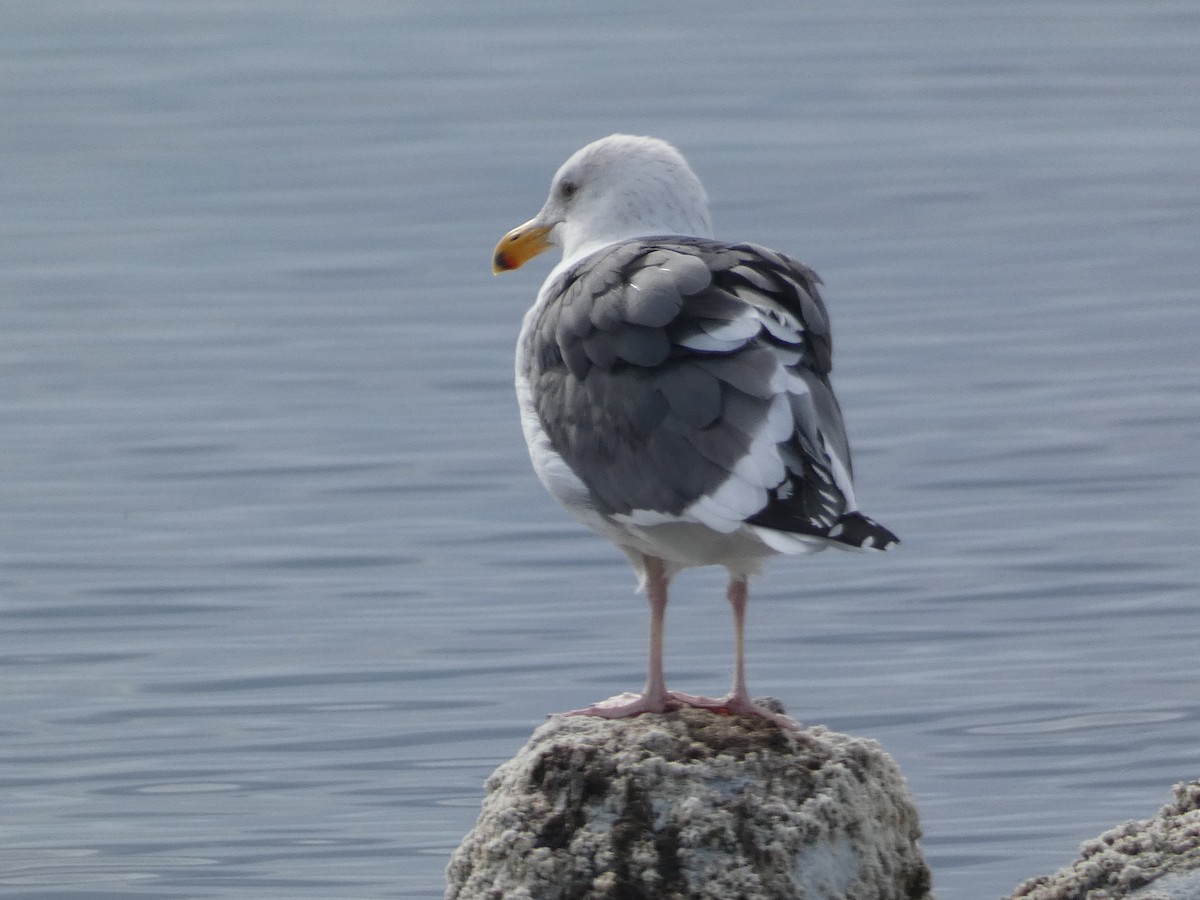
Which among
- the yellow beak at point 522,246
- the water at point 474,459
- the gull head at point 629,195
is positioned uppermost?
the gull head at point 629,195

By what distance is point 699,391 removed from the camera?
21.3 feet

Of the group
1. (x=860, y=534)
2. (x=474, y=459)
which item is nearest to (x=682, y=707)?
(x=860, y=534)

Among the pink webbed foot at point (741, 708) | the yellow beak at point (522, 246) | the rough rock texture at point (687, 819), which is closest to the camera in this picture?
the rough rock texture at point (687, 819)

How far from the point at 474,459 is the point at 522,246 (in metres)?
6.85

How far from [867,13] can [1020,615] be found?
1952cm

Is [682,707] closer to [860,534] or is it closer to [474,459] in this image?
[860,534]

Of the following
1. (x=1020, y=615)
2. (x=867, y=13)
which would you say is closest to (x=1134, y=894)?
(x=1020, y=615)

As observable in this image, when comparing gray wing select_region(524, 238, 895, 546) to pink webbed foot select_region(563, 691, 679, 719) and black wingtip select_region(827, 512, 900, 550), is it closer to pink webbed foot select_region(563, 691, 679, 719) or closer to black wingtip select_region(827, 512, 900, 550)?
black wingtip select_region(827, 512, 900, 550)

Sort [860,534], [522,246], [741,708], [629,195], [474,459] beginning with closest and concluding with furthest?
1. [860,534]
2. [741,708]
3. [629,195]
4. [522,246]
5. [474,459]

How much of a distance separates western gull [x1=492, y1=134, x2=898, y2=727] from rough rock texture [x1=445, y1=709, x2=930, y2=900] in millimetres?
273

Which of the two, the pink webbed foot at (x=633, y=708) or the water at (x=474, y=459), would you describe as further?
the water at (x=474, y=459)

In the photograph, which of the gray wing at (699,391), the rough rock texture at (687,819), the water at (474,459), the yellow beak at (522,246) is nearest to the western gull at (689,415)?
the gray wing at (699,391)

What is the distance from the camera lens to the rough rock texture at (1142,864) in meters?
6.27

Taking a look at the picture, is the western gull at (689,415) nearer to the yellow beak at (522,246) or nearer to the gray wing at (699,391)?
the gray wing at (699,391)
